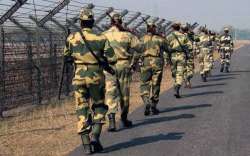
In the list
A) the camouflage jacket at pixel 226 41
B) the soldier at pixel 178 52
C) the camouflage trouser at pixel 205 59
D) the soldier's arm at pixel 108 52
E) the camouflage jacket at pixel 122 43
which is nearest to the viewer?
the soldier's arm at pixel 108 52

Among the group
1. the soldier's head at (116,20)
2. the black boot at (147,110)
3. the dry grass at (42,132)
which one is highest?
the soldier's head at (116,20)

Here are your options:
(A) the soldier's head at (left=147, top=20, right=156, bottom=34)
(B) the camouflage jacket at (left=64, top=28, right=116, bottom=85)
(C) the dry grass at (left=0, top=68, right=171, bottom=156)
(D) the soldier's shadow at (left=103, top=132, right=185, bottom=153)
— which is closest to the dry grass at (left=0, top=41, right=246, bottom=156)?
(C) the dry grass at (left=0, top=68, right=171, bottom=156)

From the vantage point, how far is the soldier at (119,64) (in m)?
10.0

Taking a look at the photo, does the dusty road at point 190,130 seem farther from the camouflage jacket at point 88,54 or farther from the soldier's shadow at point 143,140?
the camouflage jacket at point 88,54

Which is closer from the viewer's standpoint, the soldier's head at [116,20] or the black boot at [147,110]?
the soldier's head at [116,20]

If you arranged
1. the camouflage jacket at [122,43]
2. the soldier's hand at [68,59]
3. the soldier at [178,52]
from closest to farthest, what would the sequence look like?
1. the soldier's hand at [68,59]
2. the camouflage jacket at [122,43]
3. the soldier at [178,52]

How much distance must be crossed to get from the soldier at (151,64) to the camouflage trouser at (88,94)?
3437mm

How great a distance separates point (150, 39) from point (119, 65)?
5.95 feet

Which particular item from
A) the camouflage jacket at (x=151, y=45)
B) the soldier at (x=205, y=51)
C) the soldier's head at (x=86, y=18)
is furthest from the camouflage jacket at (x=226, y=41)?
the soldier's head at (x=86, y=18)

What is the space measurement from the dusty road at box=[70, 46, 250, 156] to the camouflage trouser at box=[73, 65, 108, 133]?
0.54 m

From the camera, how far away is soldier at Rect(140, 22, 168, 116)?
11734 mm

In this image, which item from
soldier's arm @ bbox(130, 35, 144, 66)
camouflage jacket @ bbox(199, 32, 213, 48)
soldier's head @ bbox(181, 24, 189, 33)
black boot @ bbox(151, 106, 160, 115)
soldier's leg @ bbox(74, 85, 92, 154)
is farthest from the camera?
camouflage jacket @ bbox(199, 32, 213, 48)

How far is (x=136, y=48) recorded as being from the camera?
33.9ft

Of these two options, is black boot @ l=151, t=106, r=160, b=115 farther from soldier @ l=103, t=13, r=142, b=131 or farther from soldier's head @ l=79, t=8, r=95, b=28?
soldier's head @ l=79, t=8, r=95, b=28
